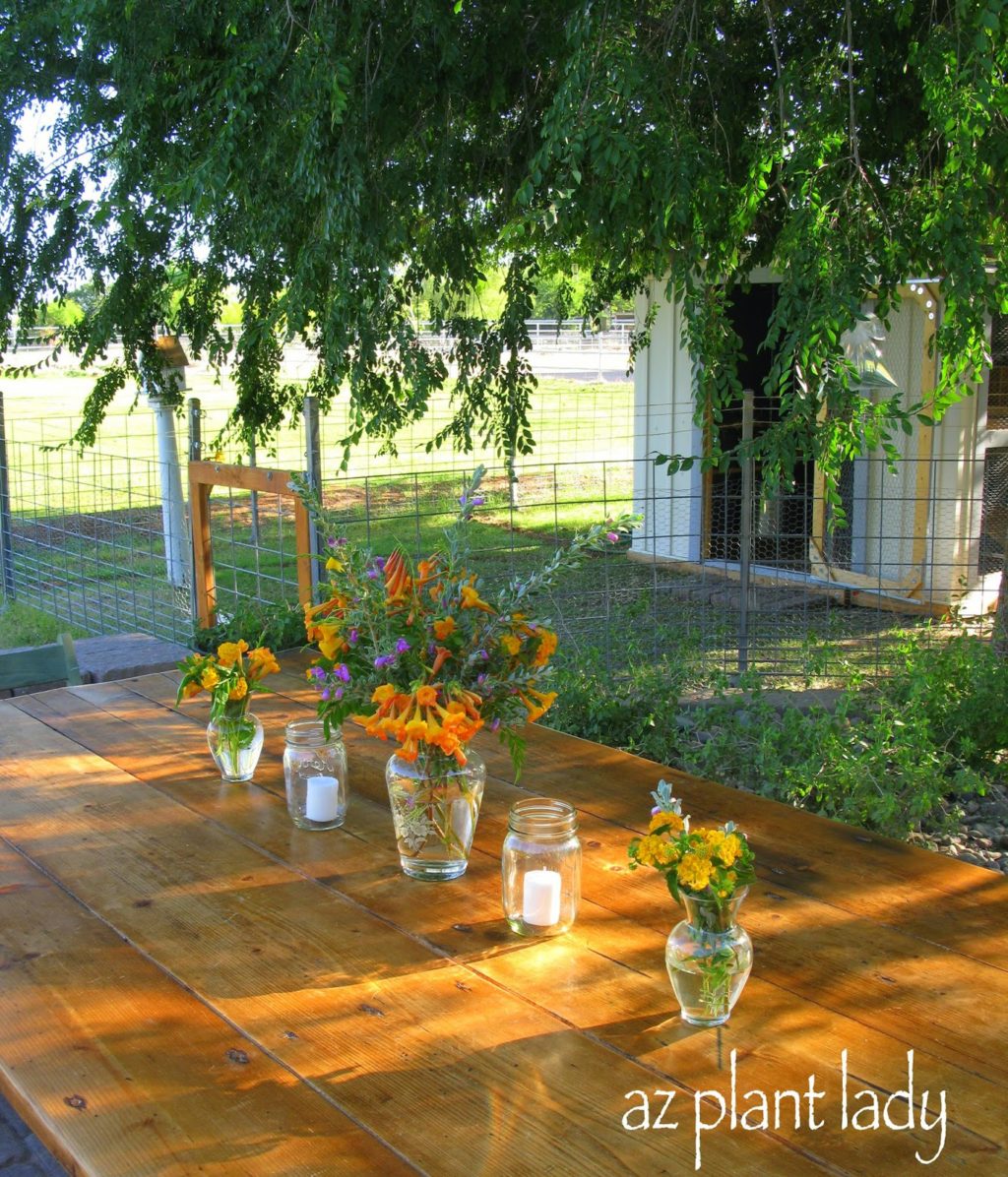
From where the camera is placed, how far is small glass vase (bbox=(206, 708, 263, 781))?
8.09 feet

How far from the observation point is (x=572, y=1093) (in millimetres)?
1380

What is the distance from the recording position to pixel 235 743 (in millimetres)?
2471

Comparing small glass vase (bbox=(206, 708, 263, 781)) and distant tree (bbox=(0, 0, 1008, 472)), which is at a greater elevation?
distant tree (bbox=(0, 0, 1008, 472))

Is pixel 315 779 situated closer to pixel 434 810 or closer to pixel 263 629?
pixel 434 810

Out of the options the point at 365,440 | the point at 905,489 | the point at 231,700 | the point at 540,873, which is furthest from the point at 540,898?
the point at 365,440

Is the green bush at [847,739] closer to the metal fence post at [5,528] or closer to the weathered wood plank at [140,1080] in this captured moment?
the weathered wood plank at [140,1080]

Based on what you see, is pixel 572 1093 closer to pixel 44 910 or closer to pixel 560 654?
pixel 44 910

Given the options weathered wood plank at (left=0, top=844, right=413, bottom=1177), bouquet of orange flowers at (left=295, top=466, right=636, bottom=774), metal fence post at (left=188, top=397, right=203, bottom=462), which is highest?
metal fence post at (left=188, top=397, right=203, bottom=462)

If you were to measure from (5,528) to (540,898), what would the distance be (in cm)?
660

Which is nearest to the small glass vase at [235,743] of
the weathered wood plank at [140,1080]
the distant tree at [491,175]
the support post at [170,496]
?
the weathered wood plank at [140,1080]

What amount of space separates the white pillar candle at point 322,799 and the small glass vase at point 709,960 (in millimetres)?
844

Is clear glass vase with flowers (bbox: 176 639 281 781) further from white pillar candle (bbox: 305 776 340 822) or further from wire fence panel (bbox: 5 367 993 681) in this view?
wire fence panel (bbox: 5 367 993 681)

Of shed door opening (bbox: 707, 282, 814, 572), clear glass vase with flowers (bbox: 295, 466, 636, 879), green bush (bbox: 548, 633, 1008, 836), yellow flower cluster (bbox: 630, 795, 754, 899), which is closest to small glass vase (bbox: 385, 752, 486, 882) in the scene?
clear glass vase with flowers (bbox: 295, 466, 636, 879)

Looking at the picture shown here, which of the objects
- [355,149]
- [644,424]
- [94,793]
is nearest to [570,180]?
[355,149]
